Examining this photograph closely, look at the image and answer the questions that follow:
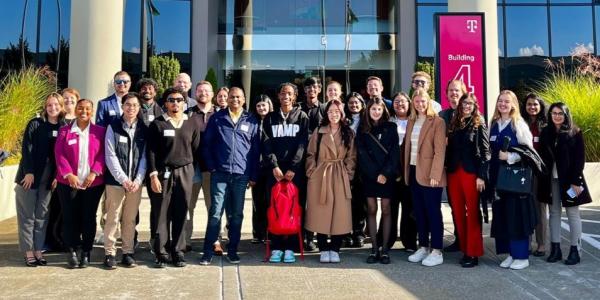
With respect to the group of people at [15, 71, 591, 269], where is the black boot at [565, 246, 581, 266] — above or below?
below

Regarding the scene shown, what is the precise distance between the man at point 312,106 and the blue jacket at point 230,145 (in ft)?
2.71

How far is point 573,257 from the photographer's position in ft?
17.6

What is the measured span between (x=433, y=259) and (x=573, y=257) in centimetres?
158

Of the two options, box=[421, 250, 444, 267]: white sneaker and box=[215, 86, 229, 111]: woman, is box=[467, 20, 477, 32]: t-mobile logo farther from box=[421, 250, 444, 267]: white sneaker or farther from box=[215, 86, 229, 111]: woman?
box=[215, 86, 229, 111]: woman

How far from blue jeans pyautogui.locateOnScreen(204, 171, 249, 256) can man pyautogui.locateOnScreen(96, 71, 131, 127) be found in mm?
1482

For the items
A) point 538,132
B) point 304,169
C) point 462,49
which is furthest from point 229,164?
point 462,49

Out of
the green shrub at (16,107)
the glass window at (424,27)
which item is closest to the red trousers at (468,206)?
the green shrub at (16,107)

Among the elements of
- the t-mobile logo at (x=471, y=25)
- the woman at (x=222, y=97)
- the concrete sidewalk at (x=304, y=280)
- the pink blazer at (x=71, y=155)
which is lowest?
the concrete sidewalk at (x=304, y=280)

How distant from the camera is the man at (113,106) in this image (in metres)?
5.78

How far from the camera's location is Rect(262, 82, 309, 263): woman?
5520 mm

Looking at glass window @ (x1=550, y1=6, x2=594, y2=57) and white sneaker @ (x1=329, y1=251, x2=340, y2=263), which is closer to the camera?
white sneaker @ (x1=329, y1=251, x2=340, y2=263)

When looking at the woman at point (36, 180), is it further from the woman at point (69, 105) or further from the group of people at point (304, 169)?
the woman at point (69, 105)

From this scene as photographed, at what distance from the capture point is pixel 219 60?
64.3 ft

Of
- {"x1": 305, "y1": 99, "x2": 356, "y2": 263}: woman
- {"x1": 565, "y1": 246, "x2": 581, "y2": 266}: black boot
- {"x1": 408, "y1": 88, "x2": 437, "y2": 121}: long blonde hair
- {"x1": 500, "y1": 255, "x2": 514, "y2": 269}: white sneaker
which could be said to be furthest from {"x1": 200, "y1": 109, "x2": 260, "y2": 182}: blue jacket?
{"x1": 565, "y1": 246, "x2": 581, "y2": 266}: black boot
